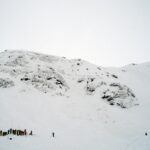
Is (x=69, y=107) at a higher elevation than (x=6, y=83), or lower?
lower

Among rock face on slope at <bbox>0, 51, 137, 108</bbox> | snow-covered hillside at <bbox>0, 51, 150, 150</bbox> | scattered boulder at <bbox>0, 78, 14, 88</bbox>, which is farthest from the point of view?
rock face on slope at <bbox>0, 51, 137, 108</bbox>

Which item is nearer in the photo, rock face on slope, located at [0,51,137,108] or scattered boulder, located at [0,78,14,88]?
scattered boulder, located at [0,78,14,88]

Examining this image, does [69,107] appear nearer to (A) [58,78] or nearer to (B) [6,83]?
(A) [58,78]

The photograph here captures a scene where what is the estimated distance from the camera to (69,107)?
28.9 meters

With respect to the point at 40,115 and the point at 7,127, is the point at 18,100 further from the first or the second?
the point at 7,127

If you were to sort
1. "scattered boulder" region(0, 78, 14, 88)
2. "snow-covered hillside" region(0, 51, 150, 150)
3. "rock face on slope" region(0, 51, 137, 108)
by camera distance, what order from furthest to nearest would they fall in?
"rock face on slope" region(0, 51, 137, 108)
"scattered boulder" region(0, 78, 14, 88)
"snow-covered hillside" region(0, 51, 150, 150)

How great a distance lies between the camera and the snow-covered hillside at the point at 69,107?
18958mm

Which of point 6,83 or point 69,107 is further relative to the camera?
point 6,83

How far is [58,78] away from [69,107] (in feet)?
33.6

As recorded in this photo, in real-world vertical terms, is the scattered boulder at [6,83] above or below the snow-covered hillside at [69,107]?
above

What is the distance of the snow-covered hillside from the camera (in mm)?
18958

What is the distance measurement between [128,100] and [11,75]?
21.4 m

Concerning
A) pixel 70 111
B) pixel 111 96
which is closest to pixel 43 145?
pixel 70 111

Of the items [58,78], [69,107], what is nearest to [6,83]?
[58,78]
